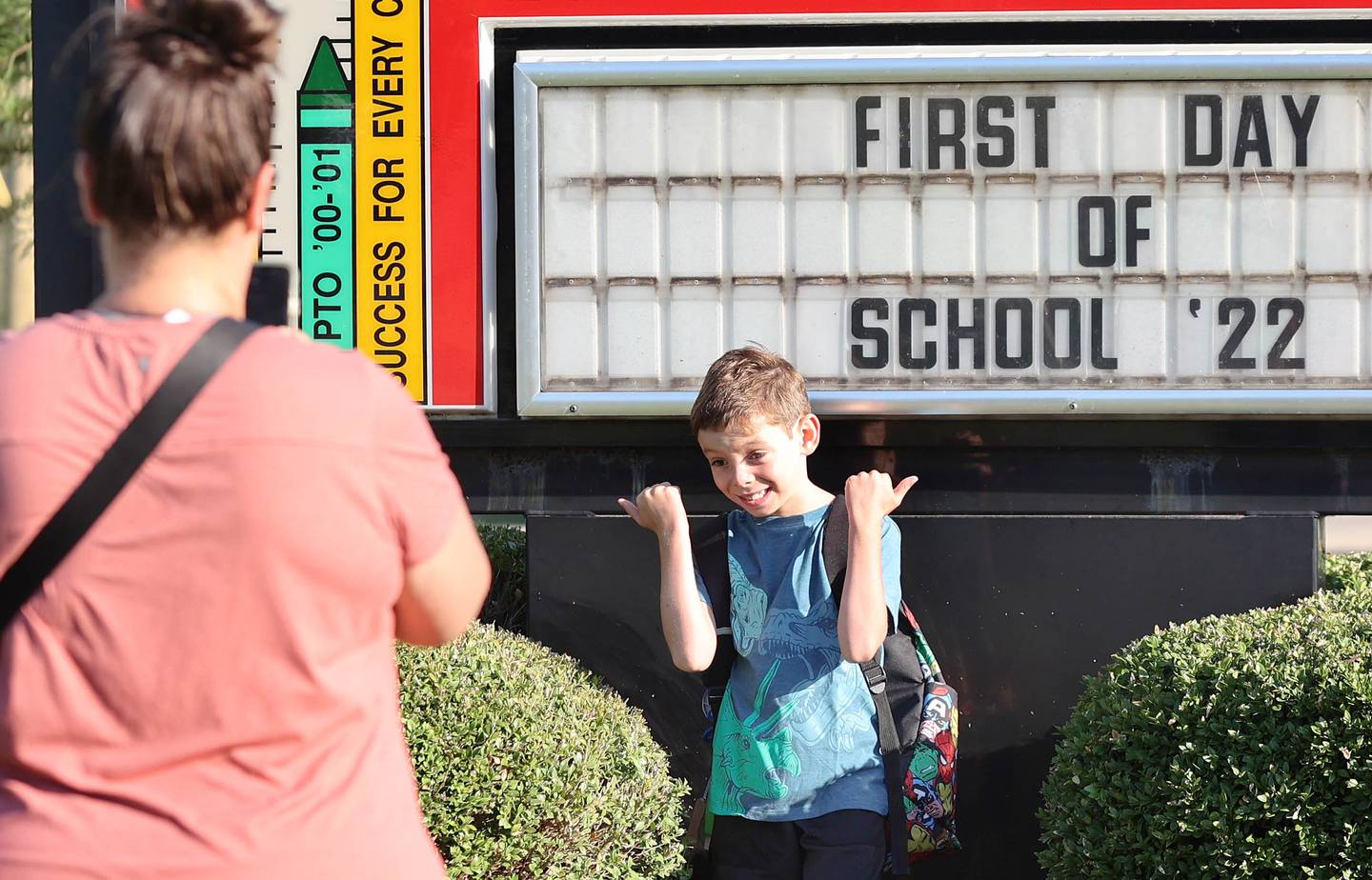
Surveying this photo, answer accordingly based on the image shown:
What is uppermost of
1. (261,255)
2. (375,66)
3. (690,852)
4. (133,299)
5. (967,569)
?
(375,66)

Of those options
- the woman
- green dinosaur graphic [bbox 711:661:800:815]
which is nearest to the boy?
green dinosaur graphic [bbox 711:661:800:815]

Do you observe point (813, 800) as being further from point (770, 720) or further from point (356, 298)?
point (356, 298)

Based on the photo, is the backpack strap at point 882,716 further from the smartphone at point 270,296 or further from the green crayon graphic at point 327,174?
the green crayon graphic at point 327,174

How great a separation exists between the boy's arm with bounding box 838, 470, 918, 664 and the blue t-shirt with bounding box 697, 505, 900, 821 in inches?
5.6

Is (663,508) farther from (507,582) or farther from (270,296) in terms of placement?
(507,582)

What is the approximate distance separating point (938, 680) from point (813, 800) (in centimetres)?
55

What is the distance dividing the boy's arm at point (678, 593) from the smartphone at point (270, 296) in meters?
1.16

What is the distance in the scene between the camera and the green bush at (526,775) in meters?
3.63

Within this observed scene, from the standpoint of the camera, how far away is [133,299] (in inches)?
69.5

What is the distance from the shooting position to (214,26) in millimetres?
1752

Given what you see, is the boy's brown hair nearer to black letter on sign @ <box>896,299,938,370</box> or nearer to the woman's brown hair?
black letter on sign @ <box>896,299,938,370</box>

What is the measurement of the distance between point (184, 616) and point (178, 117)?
0.58 metres

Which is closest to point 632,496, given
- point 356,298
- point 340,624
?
point 356,298

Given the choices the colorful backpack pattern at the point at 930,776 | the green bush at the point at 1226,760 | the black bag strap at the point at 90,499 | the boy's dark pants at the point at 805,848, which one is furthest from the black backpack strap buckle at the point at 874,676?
the black bag strap at the point at 90,499
